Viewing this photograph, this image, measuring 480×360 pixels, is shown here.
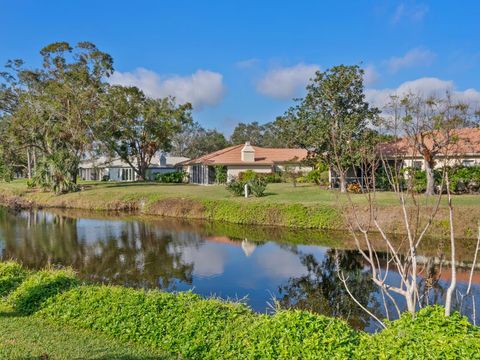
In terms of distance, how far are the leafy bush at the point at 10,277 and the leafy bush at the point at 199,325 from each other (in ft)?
6.27

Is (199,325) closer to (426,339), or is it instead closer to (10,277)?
(426,339)

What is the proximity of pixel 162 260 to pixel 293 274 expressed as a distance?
506cm

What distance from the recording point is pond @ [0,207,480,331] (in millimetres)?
11406

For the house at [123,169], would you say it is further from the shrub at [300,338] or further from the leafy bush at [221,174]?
the shrub at [300,338]

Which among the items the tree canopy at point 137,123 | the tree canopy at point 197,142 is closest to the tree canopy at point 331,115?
the tree canopy at point 137,123

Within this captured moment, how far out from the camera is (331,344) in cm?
551

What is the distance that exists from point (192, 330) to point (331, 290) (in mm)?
6352

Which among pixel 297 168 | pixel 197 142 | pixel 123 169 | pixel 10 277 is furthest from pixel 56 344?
pixel 197 142

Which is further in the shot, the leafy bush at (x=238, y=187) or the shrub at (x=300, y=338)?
the leafy bush at (x=238, y=187)

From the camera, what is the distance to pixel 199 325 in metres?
6.80

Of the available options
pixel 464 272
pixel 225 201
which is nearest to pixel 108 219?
pixel 225 201

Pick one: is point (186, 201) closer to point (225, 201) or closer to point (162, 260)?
point (225, 201)

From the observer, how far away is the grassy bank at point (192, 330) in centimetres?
509

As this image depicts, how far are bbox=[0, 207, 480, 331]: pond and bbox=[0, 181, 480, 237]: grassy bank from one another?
1.05 metres
